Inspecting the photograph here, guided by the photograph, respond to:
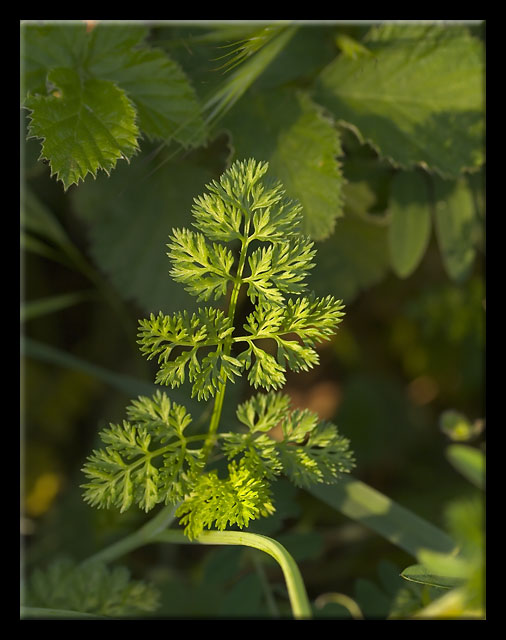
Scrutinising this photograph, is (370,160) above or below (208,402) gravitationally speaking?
above

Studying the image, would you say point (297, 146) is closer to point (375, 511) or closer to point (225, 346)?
point (225, 346)

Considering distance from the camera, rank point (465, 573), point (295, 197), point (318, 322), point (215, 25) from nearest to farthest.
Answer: point (465, 573) < point (318, 322) < point (295, 197) < point (215, 25)

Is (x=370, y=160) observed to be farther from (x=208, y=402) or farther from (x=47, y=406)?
(x=47, y=406)

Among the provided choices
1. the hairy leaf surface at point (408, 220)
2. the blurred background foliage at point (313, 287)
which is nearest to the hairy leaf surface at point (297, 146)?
the blurred background foliage at point (313, 287)

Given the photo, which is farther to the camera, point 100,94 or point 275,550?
point 100,94

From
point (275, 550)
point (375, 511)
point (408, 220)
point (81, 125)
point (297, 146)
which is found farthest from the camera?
point (408, 220)

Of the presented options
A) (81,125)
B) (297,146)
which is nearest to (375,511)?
(297,146)

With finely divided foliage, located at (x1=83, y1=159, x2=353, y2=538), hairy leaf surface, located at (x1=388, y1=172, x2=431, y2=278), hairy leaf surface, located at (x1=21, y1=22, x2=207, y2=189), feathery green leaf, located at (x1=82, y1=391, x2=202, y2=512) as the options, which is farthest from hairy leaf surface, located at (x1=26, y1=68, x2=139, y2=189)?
hairy leaf surface, located at (x1=388, y1=172, x2=431, y2=278)

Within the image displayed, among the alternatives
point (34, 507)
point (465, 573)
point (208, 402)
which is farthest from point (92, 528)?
point (465, 573)
